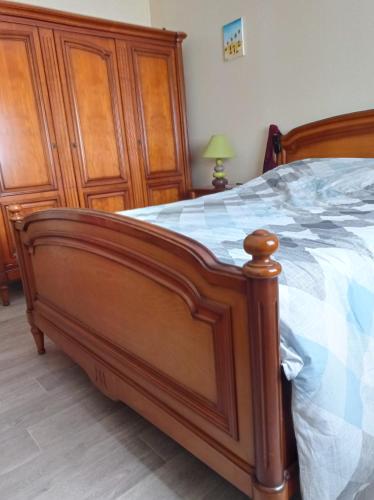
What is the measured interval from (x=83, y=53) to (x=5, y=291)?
6.24ft

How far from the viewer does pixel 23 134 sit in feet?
8.98

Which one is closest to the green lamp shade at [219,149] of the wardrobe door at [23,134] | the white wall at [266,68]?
the white wall at [266,68]

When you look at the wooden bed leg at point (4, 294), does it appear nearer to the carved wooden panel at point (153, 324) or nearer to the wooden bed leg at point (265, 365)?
the carved wooden panel at point (153, 324)

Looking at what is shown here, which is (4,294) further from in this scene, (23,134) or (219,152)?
(219,152)

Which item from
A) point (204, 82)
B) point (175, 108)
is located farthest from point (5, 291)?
point (204, 82)

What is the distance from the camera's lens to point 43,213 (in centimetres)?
163

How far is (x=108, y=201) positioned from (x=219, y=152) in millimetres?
1011

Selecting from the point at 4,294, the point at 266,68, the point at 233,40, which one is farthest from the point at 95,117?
the point at 4,294

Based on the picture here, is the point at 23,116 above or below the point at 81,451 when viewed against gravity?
above

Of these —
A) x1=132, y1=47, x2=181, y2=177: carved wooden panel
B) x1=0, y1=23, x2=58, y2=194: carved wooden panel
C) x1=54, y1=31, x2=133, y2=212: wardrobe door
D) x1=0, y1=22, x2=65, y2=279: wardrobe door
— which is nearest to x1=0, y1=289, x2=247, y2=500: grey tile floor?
x1=0, y1=22, x2=65, y2=279: wardrobe door

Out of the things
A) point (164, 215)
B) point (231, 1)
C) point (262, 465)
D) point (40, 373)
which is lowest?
point (40, 373)

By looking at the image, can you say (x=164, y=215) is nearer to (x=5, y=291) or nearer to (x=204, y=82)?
(x=5, y=291)

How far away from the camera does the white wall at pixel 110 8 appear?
3226 mm

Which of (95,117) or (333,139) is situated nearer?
(333,139)
